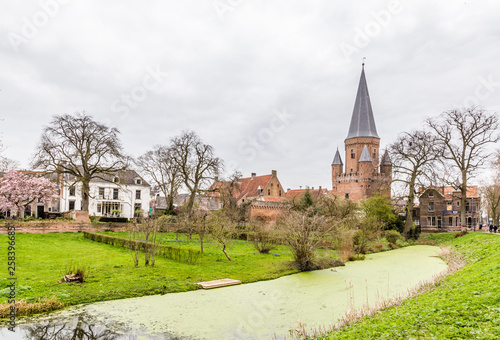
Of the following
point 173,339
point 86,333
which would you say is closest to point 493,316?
point 173,339

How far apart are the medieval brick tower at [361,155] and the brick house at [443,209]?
31.4ft

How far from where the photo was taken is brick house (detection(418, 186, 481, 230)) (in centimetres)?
4478

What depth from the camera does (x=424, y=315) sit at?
25.0 feet

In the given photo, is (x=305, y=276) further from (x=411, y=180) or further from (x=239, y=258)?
(x=411, y=180)

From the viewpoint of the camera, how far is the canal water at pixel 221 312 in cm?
804

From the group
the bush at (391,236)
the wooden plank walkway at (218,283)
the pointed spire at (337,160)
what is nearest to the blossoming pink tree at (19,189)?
the wooden plank walkway at (218,283)

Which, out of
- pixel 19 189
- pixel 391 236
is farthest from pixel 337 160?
pixel 19 189

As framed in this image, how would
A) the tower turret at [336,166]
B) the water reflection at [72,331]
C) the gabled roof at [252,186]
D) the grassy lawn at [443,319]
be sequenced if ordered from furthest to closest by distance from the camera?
1. the tower turret at [336,166]
2. the gabled roof at [252,186]
3. the water reflection at [72,331]
4. the grassy lawn at [443,319]

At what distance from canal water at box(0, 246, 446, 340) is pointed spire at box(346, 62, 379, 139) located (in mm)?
46383

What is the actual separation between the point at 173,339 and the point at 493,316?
6602mm

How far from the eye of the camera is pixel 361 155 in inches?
2251

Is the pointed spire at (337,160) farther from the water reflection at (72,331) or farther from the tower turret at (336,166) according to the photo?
the water reflection at (72,331)

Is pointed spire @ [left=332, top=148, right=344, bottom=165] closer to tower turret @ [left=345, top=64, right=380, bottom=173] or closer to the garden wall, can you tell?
tower turret @ [left=345, top=64, right=380, bottom=173]

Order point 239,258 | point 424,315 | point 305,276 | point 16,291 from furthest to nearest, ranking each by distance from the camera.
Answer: point 239,258, point 305,276, point 16,291, point 424,315
